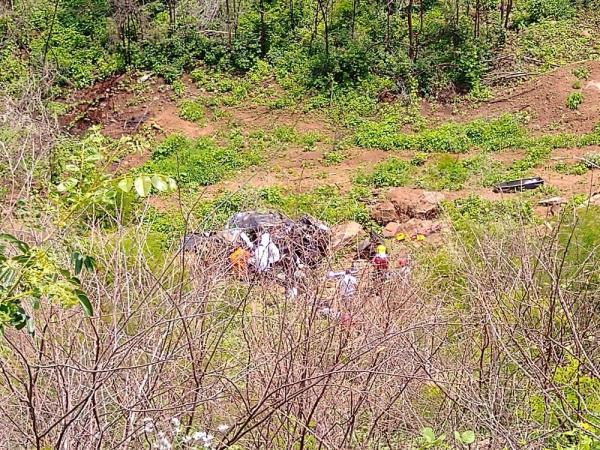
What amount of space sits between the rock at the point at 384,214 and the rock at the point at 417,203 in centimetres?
8

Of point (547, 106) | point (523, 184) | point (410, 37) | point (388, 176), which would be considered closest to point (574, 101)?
point (547, 106)

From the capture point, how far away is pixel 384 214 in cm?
1008

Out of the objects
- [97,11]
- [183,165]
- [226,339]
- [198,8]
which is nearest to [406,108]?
[183,165]

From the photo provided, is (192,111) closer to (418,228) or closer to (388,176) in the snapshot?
(388,176)

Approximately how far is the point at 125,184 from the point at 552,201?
8489 mm

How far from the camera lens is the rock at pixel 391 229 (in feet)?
31.9

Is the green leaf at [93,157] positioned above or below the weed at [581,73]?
above

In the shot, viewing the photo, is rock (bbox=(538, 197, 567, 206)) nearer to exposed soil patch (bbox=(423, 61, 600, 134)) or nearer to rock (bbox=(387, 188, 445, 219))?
rock (bbox=(387, 188, 445, 219))

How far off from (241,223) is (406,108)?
493cm

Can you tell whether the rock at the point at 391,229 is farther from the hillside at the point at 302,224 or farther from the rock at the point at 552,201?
the rock at the point at 552,201

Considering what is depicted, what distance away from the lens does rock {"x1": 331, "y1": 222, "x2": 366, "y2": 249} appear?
9.06 m

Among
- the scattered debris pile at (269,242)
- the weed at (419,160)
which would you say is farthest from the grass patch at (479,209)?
the scattered debris pile at (269,242)

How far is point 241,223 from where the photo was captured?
28.7 feet

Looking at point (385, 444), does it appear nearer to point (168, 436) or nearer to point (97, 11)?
point (168, 436)
